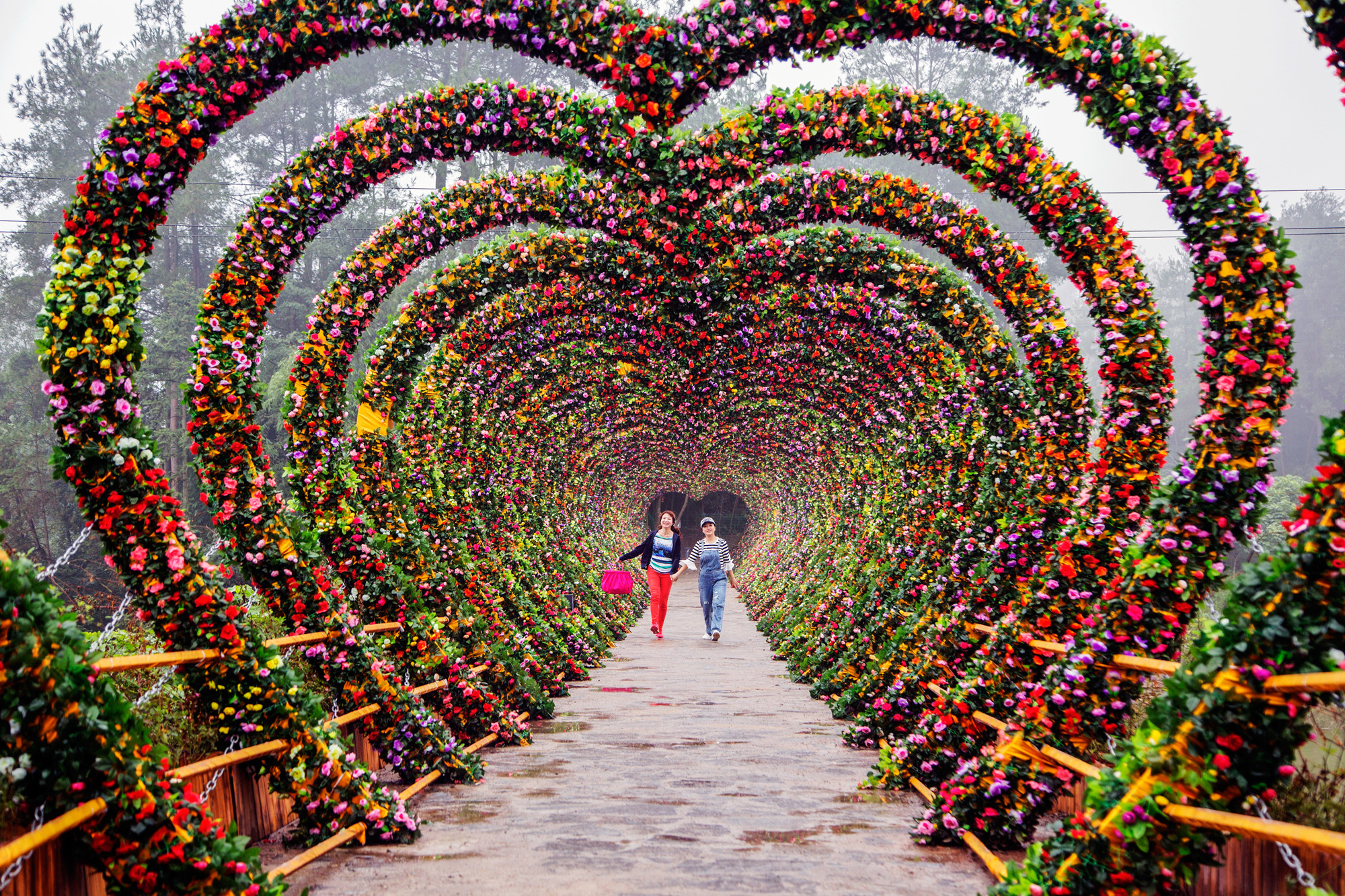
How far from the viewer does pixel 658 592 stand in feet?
40.0

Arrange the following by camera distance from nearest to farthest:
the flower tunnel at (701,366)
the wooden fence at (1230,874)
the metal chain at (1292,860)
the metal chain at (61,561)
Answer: the metal chain at (1292,860), the wooden fence at (1230,874), the flower tunnel at (701,366), the metal chain at (61,561)

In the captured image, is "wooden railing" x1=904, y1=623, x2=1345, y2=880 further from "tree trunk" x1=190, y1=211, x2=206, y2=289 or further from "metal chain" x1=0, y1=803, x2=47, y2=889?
"tree trunk" x1=190, y1=211, x2=206, y2=289

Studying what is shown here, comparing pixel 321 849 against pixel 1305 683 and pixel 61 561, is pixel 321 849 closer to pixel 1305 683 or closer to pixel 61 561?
pixel 61 561

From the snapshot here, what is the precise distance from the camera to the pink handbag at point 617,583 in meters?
12.6

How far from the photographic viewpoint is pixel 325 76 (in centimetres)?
2855

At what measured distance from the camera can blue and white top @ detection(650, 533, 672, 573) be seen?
11828mm

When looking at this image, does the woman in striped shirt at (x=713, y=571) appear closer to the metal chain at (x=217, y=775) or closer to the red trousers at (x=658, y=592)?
the red trousers at (x=658, y=592)

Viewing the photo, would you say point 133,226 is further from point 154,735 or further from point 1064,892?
point 1064,892

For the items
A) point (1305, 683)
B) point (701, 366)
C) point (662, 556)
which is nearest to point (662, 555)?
point (662, 556)

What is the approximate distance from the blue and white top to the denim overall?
401 mm

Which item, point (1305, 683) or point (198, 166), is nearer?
point (1305, 683)

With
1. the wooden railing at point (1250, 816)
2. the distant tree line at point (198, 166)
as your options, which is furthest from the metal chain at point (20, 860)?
the distant tree line at point (198, 166)

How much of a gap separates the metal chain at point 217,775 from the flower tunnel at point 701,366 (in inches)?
1.2

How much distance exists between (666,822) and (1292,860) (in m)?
2.42
